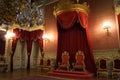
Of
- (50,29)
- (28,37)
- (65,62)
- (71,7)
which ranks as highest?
(71,7)

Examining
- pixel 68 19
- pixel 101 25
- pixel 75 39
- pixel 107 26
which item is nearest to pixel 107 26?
pixel 107 26

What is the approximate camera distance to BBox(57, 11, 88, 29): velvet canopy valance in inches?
264

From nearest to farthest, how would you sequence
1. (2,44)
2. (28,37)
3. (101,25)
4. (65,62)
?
(101,25) → (65,62) → (2,44) → (28,37)

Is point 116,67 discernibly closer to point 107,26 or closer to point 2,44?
point 107,26

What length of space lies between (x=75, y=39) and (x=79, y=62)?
1.24 meters

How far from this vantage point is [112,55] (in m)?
6.44

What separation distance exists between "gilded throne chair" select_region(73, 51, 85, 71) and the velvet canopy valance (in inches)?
55.2

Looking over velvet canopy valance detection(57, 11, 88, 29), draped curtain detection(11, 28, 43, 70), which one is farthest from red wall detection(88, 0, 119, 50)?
draped curtain detection(11, 28, 43, 70)

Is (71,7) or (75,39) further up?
(71,7)

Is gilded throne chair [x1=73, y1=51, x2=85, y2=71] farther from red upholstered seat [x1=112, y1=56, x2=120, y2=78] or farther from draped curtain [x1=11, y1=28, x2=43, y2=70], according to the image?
draped curtain [x1=11, y1=28, x2=43, y2=70]

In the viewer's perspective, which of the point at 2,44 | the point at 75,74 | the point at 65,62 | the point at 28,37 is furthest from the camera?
the point at 28,37

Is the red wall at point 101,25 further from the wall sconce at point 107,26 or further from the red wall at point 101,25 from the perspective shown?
the wall sconce at point 107,26

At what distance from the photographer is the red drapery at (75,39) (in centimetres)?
673

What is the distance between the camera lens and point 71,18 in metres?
6.86
